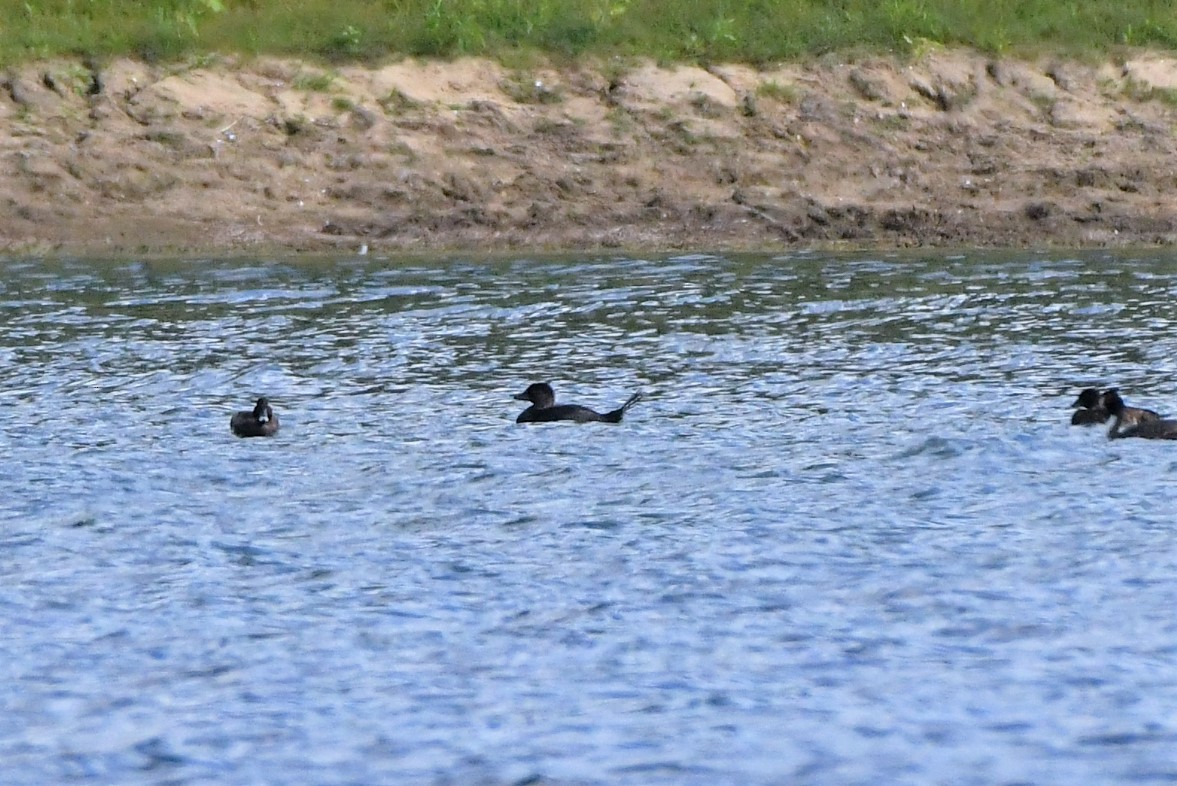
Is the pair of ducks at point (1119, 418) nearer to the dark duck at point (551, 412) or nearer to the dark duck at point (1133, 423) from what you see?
the dark duck at point (1133, 423)

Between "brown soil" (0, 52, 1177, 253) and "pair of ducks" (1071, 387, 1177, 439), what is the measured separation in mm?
10372

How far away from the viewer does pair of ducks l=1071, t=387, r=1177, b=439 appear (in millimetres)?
12266

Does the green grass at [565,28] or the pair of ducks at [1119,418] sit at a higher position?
the green grass at [565,28]

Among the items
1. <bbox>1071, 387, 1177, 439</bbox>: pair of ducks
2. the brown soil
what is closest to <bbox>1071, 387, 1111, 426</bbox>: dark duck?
<bbox>1071, 387, 1177, 439</bbox>: pair of ducks

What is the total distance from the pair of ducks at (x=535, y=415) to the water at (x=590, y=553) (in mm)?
160

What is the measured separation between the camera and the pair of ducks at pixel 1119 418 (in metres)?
12.3

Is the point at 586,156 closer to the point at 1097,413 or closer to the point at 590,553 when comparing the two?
the point at 1097,413

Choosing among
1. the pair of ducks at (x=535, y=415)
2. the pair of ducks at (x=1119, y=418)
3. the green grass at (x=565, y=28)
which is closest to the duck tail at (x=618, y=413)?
the pair of ducks at (x=535, y=415)

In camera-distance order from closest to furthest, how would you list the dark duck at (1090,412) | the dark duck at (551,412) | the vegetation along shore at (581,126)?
the dark duck at (1090,412) < the dark duck at (551,412) < the vegetation along shore at (581,126)

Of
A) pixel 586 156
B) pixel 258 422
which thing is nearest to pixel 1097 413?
pixel 258 422

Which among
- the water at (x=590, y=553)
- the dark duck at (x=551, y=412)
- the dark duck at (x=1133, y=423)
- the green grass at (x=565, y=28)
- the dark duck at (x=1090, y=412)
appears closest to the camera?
the water at (x=590, y=553)

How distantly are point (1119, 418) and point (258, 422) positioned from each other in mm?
5075

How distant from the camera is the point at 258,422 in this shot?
508 inches

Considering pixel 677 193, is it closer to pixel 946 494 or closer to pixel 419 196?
pixel 419 196
